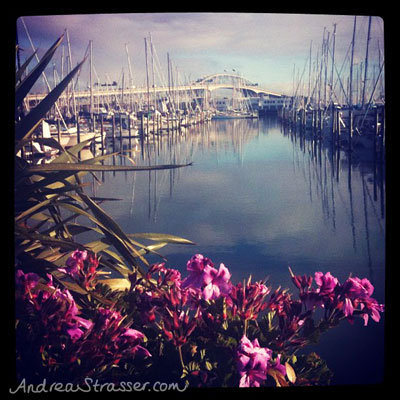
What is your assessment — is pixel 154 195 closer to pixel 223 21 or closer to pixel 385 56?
pixel 223 21

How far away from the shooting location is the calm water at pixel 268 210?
1.49m

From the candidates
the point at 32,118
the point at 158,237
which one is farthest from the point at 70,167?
the point at 158,237

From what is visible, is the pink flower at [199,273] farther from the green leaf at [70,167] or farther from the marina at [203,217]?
the green leaf at [70,167]

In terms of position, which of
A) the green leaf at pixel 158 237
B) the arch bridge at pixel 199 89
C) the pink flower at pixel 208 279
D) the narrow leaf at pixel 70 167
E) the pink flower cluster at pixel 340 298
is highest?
the arch bridge at pixel 199 89

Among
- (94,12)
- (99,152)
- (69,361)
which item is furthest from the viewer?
(99,152)

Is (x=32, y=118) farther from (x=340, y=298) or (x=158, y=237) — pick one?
(x=340, y=298)

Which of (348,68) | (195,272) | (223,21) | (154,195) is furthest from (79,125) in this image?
(348,68)

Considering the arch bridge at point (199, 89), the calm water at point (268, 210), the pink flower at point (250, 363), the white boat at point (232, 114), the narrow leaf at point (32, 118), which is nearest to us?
the pink flower at point (250, 363)

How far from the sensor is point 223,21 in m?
1.48

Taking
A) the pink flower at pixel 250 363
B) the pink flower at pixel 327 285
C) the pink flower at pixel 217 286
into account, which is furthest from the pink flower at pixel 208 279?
the pink flower at pixel 327 285

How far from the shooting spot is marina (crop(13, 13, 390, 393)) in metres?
1.26

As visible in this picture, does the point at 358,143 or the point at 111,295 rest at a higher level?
the point at 358,143

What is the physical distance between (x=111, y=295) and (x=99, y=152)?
0.51m

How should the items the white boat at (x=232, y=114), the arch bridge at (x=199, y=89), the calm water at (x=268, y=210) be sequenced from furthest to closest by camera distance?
the white boat at (x=232, y=114) < the arch bridge at (x=199, y=89) < the calm water at (x=268, y=210)
